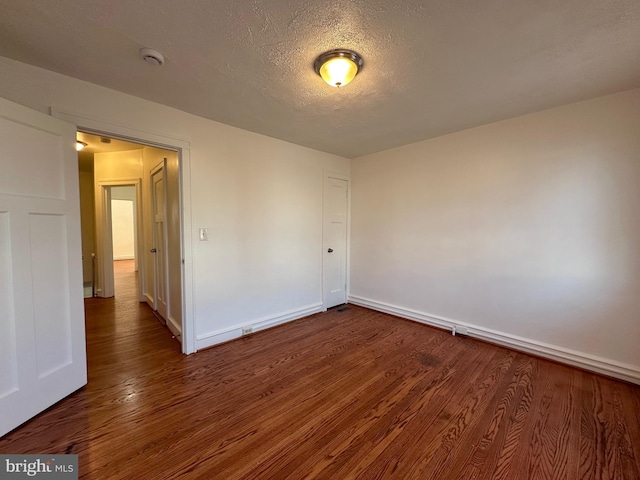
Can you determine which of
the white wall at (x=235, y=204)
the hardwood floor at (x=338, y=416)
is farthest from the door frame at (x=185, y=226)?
the hardwood floor at (x=338, y=416)

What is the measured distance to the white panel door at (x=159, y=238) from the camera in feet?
11.0

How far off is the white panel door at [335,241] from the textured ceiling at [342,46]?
1.61m

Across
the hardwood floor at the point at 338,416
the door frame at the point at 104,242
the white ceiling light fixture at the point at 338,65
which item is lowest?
the hardwood floor at the point at 338,416

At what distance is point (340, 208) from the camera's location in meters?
4.19

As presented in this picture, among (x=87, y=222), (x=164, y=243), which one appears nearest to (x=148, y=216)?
(x=164, y=243)

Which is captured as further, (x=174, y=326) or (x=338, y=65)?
(x=174, y=326)

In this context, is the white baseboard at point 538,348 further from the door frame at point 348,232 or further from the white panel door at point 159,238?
the white panel door at point 159,238

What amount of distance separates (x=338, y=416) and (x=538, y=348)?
86.8 inches

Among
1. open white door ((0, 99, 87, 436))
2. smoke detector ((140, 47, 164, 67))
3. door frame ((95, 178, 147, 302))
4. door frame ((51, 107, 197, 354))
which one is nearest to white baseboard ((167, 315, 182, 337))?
door frame ((51, 107, 197, 354))

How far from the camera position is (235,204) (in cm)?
296

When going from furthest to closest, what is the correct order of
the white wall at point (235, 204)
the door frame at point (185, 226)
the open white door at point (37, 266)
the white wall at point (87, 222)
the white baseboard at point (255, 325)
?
the white wall at point (87, 222) < the white baseboard at point (255, 325) < the door frame at point (185, 226) < the white wall at point (235, 204) < the open white door at point (37, 266)

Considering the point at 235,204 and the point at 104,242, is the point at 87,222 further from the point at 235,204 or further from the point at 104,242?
the point at 235,204

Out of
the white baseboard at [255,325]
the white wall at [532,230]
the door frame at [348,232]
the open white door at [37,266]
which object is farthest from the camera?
the door frame at [348,232]

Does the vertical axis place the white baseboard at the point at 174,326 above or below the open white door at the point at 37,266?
below
